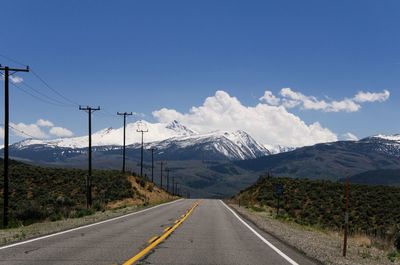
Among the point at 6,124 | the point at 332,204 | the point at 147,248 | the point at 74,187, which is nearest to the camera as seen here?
the point at 147,248

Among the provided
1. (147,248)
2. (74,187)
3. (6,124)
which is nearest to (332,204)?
(74,187)

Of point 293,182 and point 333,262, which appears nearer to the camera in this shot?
point 333,262

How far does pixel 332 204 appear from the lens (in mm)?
64688

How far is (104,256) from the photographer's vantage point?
12641 millimetres

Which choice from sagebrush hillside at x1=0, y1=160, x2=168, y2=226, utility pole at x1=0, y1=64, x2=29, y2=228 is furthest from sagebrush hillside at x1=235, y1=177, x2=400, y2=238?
utility pole at x1=0, y1=64, x2=29, y2=228

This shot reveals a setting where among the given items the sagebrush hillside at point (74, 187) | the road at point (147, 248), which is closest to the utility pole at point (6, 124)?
the road at point (147, 248)

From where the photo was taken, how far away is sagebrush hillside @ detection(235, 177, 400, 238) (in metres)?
52.7

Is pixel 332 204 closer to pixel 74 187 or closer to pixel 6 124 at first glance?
pixel 74 187

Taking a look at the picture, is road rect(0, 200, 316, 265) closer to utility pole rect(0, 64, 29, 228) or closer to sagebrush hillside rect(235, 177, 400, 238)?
utility pole rect(0, 64, 29, 228)

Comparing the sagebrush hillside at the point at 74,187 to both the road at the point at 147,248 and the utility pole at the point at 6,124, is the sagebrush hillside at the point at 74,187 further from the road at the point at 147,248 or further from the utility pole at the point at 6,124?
the road at the point at 147,248

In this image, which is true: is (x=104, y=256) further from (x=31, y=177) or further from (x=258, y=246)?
(x=31, y=177)

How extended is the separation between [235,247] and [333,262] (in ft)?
11.0

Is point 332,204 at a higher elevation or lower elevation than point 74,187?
lower

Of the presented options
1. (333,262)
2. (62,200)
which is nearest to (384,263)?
(333,262)
